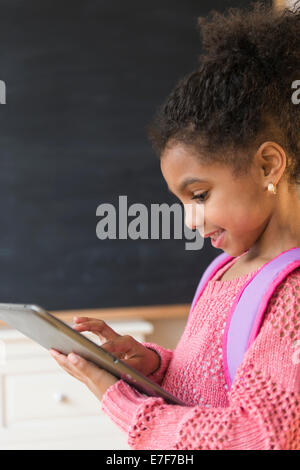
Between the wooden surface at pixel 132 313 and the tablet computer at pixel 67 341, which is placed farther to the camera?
the wooden surface at pixel 132 313

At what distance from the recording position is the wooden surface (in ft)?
5.79

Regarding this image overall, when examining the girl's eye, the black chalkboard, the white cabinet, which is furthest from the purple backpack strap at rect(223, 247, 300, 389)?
the black chalkboard

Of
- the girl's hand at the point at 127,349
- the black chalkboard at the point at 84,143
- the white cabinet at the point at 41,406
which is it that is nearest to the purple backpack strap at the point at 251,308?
the girl's hand at the point at 127,349

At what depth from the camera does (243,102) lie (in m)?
0.67

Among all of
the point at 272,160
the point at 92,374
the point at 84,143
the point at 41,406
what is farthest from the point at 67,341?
the point at 84,143

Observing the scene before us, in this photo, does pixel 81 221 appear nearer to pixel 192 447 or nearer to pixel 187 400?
pixel 187 400

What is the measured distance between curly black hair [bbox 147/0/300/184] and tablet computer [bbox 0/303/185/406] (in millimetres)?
284

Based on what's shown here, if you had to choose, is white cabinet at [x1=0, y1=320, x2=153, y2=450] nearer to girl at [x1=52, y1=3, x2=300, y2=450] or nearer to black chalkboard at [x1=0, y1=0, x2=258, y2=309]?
black chalkboard at [x1=0, y1=0, x2=258, y2=309]

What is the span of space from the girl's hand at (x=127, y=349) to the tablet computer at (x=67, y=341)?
15 centimetres

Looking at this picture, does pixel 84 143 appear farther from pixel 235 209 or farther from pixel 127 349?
pixel 235 209

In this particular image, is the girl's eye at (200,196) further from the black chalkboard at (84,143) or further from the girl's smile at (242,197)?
the black chalkboard at (84,143)

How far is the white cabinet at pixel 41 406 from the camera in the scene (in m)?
1.65

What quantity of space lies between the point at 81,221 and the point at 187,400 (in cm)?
112

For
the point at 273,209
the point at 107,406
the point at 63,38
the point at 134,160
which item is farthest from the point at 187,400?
the point at 63,38
